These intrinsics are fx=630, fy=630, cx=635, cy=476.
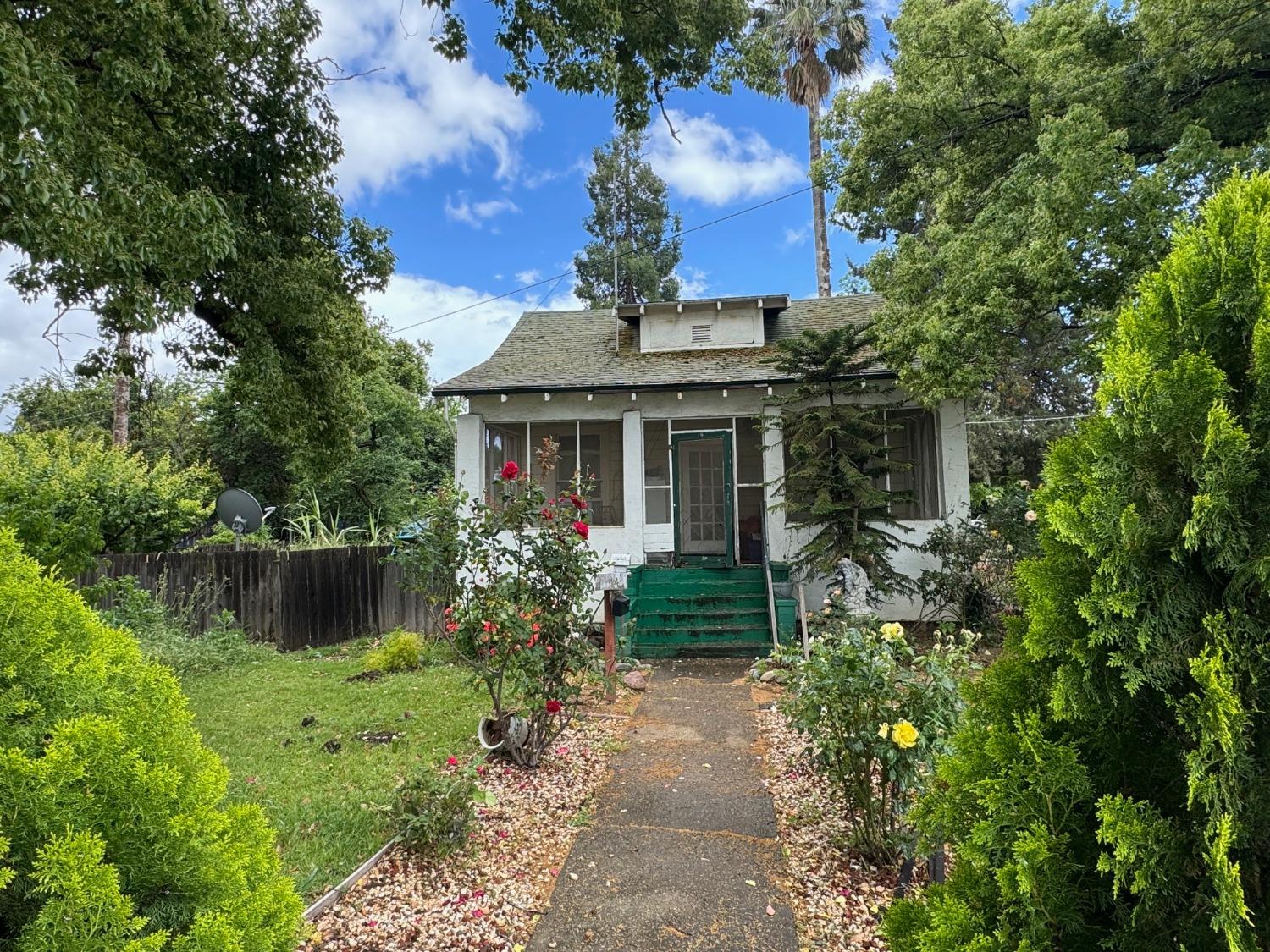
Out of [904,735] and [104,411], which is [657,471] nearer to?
[904,735]

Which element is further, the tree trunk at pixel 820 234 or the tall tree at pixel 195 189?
the tree trunk at pixel 820 234

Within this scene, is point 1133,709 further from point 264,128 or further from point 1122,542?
point 264,128

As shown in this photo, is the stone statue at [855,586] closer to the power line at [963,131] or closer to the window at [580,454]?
the window at [580,454]

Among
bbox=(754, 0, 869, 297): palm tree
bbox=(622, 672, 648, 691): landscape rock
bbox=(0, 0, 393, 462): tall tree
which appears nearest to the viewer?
bbox=(0, 0, 393, 462): tall tree

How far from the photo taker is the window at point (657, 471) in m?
10.3

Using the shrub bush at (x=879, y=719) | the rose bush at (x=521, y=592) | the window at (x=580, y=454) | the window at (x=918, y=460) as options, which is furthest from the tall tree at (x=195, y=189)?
the window at (x=918, y=460)

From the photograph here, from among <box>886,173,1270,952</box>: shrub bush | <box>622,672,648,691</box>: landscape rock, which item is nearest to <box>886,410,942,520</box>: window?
<box>622,672,648,691</box>: landscape rock

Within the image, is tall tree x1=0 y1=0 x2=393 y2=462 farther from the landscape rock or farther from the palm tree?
the palm tree

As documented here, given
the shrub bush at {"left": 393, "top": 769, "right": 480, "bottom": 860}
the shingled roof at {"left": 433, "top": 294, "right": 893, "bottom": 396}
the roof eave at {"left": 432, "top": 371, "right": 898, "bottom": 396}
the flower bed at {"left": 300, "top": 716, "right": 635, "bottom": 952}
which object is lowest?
the flower bed at {"left": 300, "top": 716, "right": 635, "bottom": 952}

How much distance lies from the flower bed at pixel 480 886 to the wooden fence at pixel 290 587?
5.16 metres

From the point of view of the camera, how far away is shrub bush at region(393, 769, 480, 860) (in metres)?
3.15

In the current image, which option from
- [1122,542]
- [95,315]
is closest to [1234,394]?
[1122,542]

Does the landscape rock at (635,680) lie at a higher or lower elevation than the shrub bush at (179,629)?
lower

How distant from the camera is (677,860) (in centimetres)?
322
